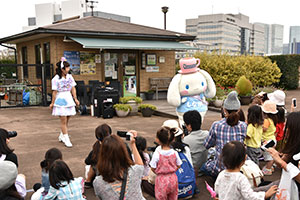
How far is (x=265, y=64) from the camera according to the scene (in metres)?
16.6

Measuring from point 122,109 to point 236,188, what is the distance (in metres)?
7.69

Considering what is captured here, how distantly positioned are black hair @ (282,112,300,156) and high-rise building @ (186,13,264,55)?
5144 inches

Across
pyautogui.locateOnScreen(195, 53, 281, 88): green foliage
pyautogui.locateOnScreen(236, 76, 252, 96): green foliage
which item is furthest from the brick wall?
pyautogui.locateOnScreen(236, 76, 252, 96): green foliage

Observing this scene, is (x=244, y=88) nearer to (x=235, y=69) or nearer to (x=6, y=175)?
(x=235, y=69)

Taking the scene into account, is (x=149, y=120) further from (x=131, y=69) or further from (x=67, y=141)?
(x=131, y=69)

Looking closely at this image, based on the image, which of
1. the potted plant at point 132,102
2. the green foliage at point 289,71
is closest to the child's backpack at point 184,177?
the potted plant at point 132,102

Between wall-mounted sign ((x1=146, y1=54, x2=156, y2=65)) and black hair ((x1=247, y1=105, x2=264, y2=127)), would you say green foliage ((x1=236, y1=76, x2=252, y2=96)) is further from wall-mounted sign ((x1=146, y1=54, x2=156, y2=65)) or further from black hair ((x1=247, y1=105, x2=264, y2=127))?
black hair ((x1=247, y1=105, x2=264, y2=127))

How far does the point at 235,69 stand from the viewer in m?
15.2

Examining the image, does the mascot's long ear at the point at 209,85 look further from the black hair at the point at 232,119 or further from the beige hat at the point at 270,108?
the black hair at the point at 232,119

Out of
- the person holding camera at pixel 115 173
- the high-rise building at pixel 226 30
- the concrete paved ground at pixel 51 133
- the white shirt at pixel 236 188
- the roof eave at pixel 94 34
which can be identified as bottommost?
the concrete paved ground at pixel 51 133

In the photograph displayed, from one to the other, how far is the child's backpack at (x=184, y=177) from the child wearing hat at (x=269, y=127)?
5.51 feet

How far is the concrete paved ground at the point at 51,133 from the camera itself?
5397mm

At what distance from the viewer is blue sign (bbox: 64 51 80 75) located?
1299 centimetres

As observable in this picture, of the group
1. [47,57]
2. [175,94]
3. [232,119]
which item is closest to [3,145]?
[232,119]
